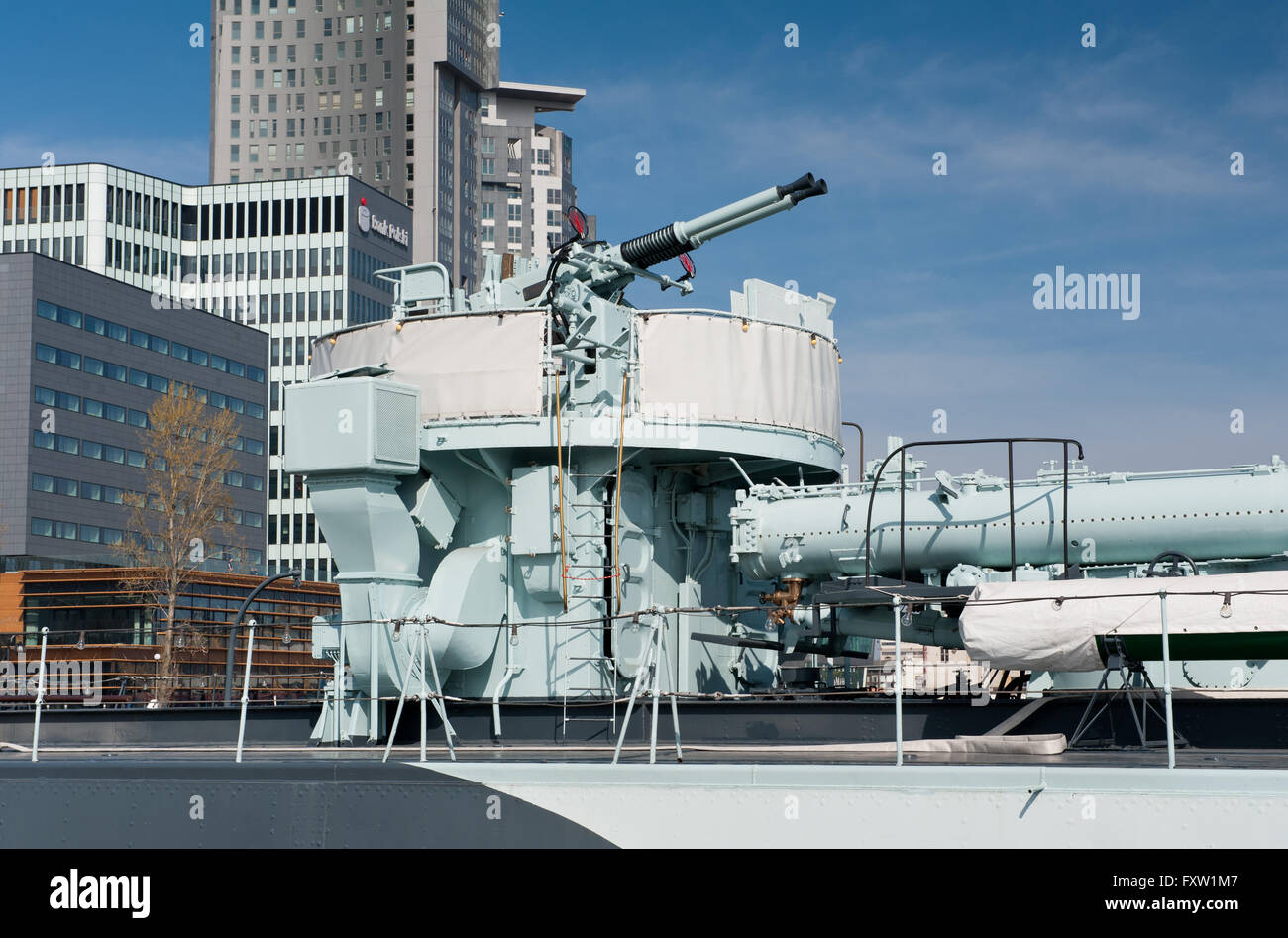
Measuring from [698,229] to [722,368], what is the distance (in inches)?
78.1

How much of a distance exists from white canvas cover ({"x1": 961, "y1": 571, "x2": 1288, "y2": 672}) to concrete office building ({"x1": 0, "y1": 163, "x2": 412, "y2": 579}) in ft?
357

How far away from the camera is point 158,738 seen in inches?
635

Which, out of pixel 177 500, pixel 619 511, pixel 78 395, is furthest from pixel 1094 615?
pixel 78 395

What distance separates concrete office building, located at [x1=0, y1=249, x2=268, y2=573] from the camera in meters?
80.8

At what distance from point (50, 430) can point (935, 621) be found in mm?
Result: 77460

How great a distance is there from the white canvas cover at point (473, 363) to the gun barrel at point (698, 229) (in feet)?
6.33

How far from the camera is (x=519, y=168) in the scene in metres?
177

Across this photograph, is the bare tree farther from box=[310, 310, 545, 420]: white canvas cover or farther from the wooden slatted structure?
box=[310, 310, 545, 420]: white canvas cover

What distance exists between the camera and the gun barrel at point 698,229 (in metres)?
16.8

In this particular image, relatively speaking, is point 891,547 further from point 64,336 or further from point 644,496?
point 64,336

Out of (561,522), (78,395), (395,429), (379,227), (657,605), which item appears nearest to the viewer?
(657,605)

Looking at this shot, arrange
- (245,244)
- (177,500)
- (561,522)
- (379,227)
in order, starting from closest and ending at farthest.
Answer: (561,522) → (177,500) → (245,244) → (379,227)

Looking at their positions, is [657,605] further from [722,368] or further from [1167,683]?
[1167,683]
